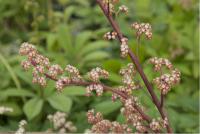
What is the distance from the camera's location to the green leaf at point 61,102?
198 centimetres

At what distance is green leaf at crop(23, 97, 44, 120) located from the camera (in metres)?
1.97

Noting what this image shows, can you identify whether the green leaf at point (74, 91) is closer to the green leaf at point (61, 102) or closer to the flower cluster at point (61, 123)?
the green leaf at point (61, 102)

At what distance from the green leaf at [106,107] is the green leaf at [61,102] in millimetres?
130

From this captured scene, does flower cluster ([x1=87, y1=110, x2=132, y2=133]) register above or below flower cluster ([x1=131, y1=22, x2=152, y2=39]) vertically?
below

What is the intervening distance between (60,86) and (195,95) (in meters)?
1.31

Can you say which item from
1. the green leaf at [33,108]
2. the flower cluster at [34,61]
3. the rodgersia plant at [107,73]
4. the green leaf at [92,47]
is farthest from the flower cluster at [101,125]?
the green leaf at [92,47]

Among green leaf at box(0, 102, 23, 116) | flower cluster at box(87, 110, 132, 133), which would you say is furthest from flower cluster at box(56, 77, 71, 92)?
green leaf at box(0, 102, 23, 116)

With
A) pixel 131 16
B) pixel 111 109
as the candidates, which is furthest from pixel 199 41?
pixel 111 109

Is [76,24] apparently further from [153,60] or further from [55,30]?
[153,60]

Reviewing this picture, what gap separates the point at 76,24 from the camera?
3141mm

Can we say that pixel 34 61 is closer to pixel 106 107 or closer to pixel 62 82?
pixel 62 82

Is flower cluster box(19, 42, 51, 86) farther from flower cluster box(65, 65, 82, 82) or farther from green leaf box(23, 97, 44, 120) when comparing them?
green leaf box(23, 97, 44, 120)

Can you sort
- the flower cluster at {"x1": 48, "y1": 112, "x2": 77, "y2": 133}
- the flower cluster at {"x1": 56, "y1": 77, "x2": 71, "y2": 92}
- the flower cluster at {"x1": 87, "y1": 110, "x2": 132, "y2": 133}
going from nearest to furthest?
the flower cluster at {"x1": 56, "y1": 77, "x2": 71, "y2": 92} → the flower cluster at {"x1": 87, "y1": 110, "x2": 132, "y2": 133} → the flower cluster at {"x1": 48, "y1": 112, "x2": 77, "y2": 133}

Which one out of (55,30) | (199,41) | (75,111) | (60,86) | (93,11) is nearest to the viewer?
(60,86)
